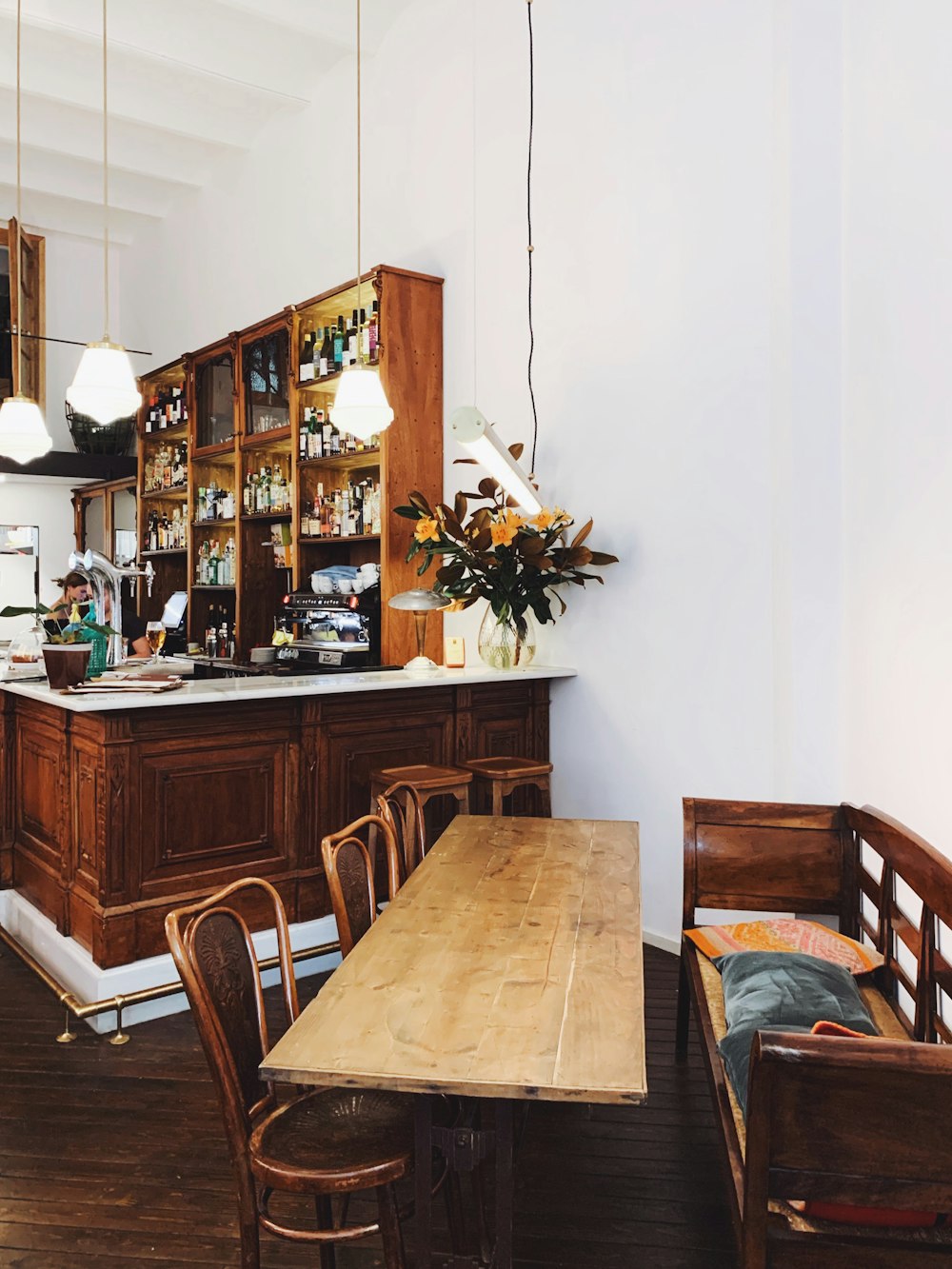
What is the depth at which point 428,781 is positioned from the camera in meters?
3.81

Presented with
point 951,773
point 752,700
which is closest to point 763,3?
point 752,700

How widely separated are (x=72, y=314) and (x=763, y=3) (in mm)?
7240

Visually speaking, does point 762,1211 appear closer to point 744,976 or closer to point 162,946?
point 744,976

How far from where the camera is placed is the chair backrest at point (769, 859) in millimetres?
2914

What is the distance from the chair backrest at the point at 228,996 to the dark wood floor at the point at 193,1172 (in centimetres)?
62

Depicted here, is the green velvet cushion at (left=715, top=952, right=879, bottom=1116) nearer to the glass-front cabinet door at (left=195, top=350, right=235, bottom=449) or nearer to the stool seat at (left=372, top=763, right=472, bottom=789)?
the stool seat at (left=372, top=763, right=472, bottom=789)

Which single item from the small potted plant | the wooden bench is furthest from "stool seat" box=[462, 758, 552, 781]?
the wooden bench

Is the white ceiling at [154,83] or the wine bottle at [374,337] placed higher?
the white ceiling at [154,83]

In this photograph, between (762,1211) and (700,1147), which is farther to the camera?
(700,1147)

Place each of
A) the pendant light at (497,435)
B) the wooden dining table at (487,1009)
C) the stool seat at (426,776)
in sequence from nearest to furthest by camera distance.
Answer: the wooden dining table at (487,1009) → the pendant light at (497,435) → the stool seat at (426,776)

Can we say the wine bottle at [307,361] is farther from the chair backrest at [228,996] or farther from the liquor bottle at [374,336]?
the chair backrest at [228,996]

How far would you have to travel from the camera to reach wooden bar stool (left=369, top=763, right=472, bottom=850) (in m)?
3.81

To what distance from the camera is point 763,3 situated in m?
3.71

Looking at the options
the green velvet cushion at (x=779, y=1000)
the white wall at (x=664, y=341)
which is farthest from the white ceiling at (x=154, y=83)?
the green velvet cushion at (x=779, y=1000)
